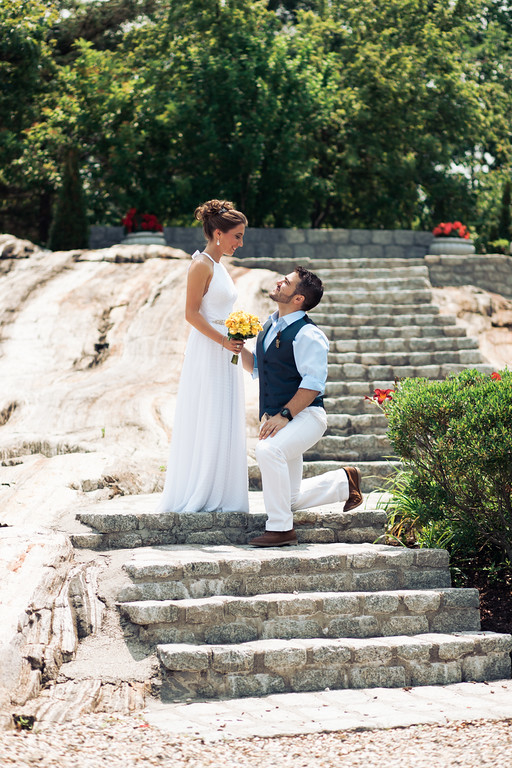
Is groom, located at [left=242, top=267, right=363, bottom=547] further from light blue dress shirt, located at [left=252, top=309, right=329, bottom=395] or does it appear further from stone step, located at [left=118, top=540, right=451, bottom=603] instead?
stone step, located at [left=118, top=540, right=451, bottom=603]

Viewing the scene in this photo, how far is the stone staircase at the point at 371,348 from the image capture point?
8992mm

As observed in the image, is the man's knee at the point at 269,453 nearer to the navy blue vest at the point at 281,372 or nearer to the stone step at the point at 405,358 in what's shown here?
the navy blue vest at the point at 281,372

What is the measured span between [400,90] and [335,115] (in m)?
1.42

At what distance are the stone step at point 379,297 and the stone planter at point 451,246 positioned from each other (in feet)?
15.1

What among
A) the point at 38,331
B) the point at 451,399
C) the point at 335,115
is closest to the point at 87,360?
the point at 38,331

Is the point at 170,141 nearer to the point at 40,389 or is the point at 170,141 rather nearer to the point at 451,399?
the point at 40,389

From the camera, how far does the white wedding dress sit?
594cm

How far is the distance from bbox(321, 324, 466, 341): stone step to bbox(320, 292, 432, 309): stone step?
79 cm

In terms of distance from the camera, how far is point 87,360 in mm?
10008

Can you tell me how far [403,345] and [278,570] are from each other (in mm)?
5729

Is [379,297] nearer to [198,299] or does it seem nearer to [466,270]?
[466,270]

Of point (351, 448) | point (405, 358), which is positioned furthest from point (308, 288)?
point (405, 358)

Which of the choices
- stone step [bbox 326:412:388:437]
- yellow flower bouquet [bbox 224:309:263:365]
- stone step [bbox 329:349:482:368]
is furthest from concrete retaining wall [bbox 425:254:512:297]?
yellow flower bouquet [bbox 224:309:263:365]

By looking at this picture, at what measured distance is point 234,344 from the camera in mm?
5832
